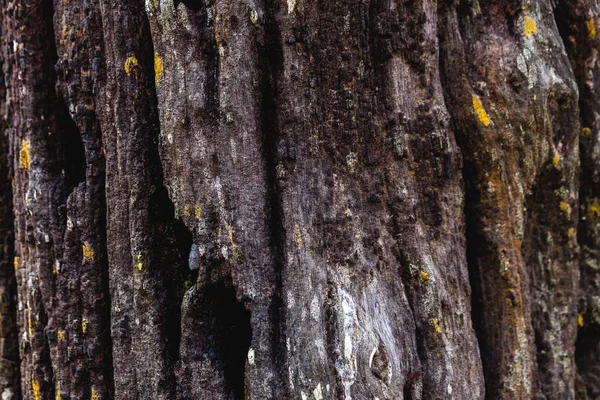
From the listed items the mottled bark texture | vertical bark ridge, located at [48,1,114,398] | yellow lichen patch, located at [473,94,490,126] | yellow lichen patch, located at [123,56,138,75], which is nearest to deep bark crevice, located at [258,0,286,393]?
the mottled bark texture

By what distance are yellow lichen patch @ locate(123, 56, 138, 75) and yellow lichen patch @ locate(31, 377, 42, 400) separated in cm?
119

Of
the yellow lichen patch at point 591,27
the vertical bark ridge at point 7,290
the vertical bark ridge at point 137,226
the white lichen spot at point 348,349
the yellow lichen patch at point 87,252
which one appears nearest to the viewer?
the white lichen spot at point 348,349

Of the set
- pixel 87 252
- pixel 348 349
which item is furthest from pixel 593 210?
pixel 87 252

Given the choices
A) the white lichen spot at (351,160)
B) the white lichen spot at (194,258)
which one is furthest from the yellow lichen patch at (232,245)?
the white lichen spot at (351,160)

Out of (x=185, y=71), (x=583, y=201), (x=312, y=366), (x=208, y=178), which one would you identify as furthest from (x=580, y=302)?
(x=185, y=71)

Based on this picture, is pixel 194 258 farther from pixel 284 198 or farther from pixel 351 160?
pixel 351 160

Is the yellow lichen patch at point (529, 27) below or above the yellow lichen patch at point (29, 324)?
above

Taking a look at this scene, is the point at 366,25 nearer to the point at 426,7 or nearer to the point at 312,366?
the point at 426,7

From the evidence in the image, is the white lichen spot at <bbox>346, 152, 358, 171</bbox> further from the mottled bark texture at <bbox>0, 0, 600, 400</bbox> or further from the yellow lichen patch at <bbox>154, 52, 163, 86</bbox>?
the yellow lichen patch at <bbox>154, 52, 163, 86</bbox>

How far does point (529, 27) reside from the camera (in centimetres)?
234

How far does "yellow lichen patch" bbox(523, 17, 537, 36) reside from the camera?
233 cm

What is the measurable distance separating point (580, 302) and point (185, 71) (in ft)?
6.26

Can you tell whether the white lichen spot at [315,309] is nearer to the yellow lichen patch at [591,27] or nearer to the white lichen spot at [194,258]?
the white lichen spot at [194,258]

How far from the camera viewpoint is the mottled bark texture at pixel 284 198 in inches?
78.1
